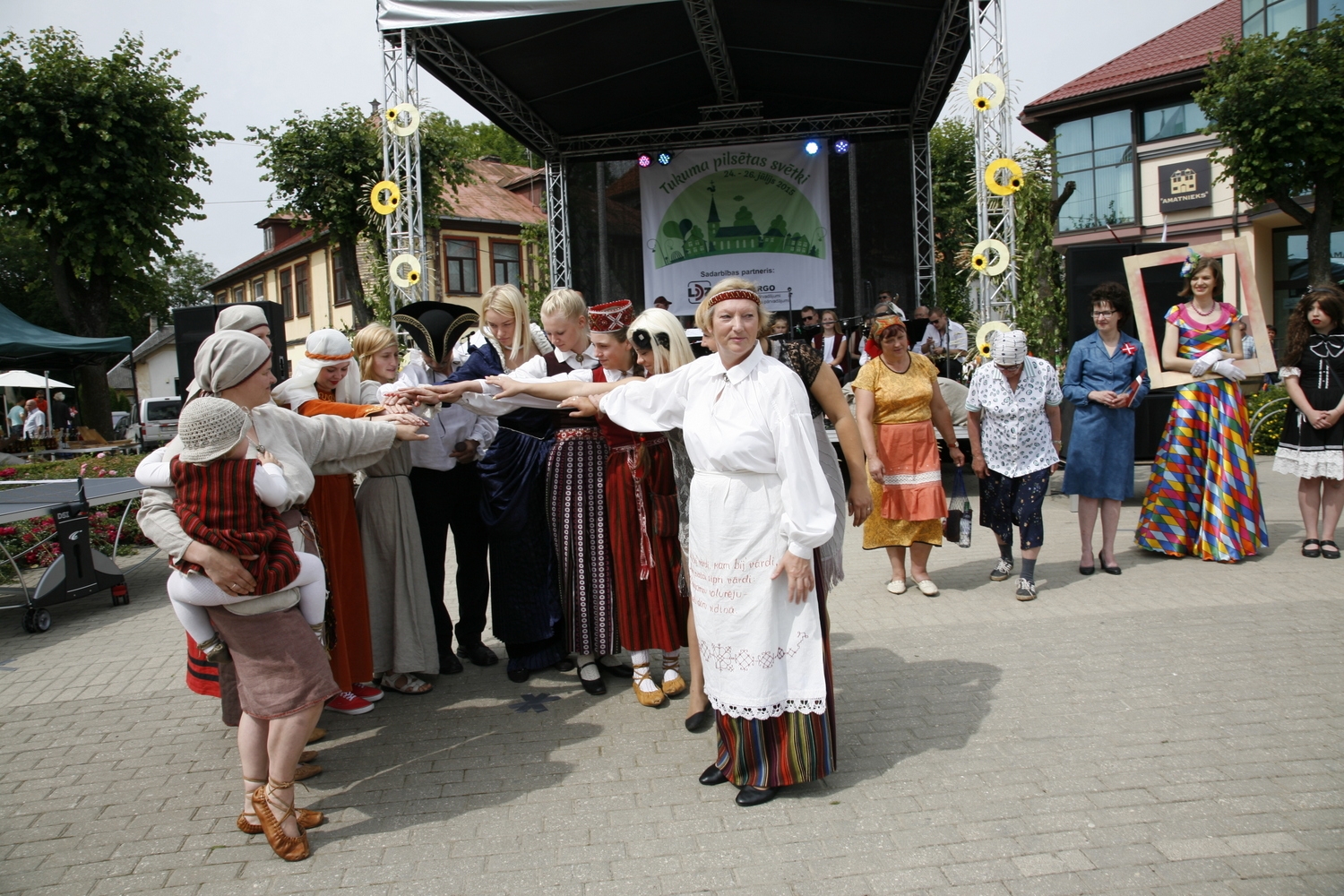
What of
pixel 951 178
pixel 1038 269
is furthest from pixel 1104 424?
pixel 951 178

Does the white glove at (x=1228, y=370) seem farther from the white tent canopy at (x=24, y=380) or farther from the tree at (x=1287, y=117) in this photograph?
the white tent canopy at (x=24, y=380)

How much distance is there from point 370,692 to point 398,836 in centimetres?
145

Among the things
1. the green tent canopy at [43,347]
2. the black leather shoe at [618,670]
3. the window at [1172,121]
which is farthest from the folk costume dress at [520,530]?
the window at [1172,121]

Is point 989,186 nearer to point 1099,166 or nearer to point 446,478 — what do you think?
point 446,478

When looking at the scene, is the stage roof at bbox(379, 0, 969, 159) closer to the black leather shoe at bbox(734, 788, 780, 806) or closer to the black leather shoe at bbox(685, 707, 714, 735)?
the black leather shoe at bbox(685, 707, 714, 735)

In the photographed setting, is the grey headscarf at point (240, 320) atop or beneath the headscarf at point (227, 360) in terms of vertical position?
atop

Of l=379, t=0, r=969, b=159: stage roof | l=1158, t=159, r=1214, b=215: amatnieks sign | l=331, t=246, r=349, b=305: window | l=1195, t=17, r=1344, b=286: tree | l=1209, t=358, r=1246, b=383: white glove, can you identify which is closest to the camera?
l=1209, t=358, r=1246, b=383: white glove

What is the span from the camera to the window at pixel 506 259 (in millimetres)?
36125

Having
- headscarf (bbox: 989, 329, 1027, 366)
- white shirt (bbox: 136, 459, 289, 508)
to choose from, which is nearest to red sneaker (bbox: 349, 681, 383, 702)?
white shirt (bbox: 136, 459, 289, 508)

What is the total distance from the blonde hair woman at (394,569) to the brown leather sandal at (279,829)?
1.33m

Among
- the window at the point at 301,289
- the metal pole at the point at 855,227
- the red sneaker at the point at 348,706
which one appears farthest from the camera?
the window at the point at 301,289

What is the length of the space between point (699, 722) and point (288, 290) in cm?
4193

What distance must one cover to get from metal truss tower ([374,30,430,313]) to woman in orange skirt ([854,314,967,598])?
7495 millimetres

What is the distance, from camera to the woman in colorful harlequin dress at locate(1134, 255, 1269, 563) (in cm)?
654
